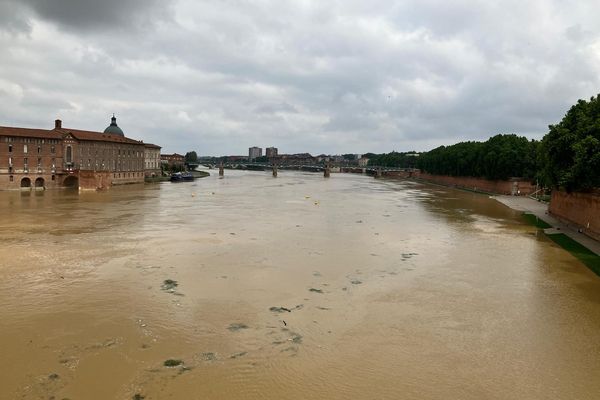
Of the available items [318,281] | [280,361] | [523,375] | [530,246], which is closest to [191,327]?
[280,361]

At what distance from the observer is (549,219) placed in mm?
44875

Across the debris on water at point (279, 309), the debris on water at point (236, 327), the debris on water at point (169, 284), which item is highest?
the debris on water at point (169, 284)

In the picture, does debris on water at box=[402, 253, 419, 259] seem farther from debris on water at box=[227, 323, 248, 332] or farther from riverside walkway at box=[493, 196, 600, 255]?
debris on water at box=[227, 323, 248, 332]

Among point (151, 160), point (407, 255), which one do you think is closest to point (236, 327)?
point (407, 255)

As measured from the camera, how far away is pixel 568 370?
1270 cm

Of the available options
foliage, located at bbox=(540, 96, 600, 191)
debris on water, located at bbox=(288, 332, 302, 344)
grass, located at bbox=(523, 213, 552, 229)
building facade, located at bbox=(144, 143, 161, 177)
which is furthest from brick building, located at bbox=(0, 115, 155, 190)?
debris on water, located at bbox=(288, 332, 302, 344)

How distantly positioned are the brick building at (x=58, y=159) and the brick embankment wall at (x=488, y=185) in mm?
69112

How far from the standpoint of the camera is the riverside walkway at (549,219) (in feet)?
102

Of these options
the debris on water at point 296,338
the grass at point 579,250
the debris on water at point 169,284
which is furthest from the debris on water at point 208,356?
the grass at point 579,250

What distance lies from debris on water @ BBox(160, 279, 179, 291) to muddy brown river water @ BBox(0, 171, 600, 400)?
0.54 feet

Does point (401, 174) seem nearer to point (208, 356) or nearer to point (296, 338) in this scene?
point (296, 338)

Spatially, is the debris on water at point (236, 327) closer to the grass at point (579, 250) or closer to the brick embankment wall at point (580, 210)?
the grass at point (579, 250)

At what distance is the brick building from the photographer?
74.9 meters

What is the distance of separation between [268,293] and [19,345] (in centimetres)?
890
